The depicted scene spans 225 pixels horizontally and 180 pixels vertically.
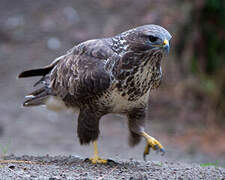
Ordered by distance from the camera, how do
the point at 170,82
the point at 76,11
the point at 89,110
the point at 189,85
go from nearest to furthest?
the point at 89,110 → the point at 189,85 → the point at 170,82 → the point at 76,11

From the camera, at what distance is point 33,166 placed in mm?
4891

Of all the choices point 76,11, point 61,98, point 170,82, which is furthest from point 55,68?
point 76,11

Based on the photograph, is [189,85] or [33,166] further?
[189,85]

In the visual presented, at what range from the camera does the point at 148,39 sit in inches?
187

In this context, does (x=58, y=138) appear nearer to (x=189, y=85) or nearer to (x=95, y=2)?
(x=189, y=85)

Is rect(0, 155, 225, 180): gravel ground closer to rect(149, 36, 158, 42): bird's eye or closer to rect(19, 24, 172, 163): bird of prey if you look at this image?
rect(19, 24, 172, 163): bird of prey

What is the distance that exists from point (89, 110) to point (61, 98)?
28.1 inches

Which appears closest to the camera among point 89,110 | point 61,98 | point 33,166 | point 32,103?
point 33,166

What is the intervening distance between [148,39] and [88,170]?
5.05ft

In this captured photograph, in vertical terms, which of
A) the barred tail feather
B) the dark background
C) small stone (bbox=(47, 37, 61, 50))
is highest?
small stone (bbox=(47, 37, 61, 50))

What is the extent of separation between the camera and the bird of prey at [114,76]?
4816mm

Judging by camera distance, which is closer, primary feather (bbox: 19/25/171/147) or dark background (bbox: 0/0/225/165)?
primary feather (bbox: 19/25/171/147)

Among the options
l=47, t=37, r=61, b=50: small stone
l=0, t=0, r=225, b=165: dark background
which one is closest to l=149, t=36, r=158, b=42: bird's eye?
l=0, t=0, r=225, b=165: dark background

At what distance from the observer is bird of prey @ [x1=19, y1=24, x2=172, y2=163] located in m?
4.82
